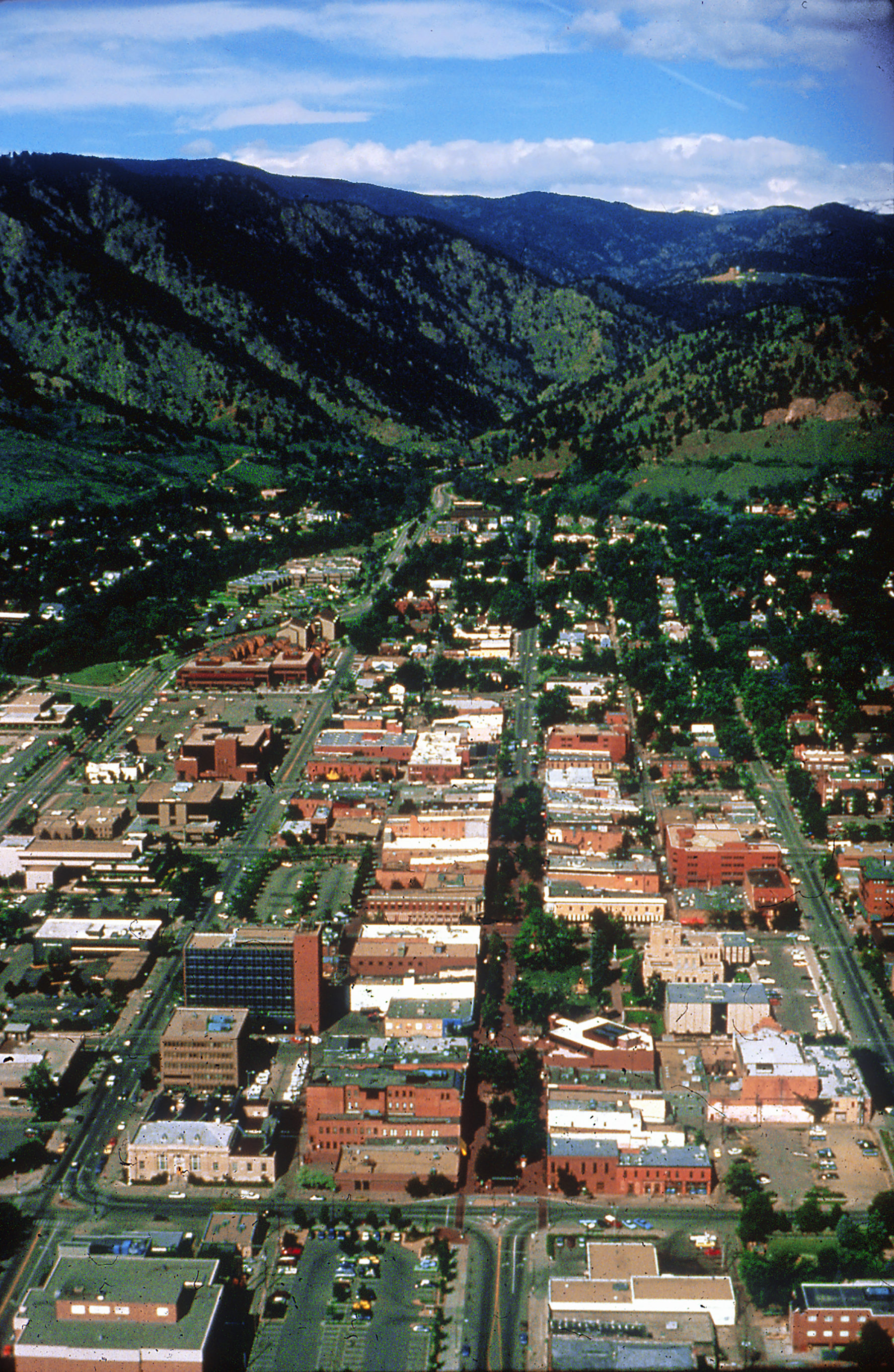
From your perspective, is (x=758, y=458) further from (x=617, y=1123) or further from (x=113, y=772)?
(x=617, y=1123)

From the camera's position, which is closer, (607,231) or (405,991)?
(405,991)

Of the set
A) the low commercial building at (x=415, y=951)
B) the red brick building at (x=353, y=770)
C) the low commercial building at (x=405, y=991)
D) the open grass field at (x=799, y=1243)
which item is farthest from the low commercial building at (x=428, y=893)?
the open grass field at (x=799, y=1243)

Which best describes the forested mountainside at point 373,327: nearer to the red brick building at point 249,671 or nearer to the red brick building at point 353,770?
the red brick building at point 249,671

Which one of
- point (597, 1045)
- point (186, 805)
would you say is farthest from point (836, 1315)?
point (186, 805)

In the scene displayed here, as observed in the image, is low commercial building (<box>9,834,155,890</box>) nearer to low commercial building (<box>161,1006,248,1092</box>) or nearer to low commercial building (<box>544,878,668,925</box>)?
low commercial building (<box>161,1006,248,1092</box>)

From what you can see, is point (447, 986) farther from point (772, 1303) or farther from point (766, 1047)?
point (772, 1303)
